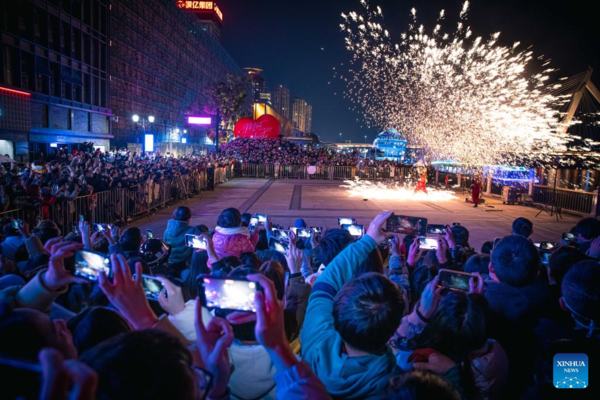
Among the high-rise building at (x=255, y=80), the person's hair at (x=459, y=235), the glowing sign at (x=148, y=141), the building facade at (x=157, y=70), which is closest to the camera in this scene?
the person's hair at (x=459, y=235)

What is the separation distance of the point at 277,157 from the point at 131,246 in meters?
32.5

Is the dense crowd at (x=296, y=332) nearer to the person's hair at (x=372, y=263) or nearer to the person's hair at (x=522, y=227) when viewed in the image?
the person's hair at (x=372, y=263)

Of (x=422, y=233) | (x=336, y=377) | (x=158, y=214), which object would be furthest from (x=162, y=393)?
(x=158, y=214)

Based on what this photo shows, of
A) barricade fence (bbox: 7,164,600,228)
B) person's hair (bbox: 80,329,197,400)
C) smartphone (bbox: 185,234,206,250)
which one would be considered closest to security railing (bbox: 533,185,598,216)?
barricade fence (bbox: 7,164,600,228)

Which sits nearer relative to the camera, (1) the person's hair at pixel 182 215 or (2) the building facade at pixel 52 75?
(1) the person's hair at pixel 182 215

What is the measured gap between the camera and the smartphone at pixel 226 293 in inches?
76.1

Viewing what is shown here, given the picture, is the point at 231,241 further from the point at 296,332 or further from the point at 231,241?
the point at 296,332

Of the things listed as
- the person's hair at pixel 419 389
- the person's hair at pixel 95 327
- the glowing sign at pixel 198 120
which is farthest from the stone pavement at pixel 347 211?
the glowing sign at pixel 198 120

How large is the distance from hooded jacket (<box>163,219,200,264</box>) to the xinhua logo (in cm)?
472

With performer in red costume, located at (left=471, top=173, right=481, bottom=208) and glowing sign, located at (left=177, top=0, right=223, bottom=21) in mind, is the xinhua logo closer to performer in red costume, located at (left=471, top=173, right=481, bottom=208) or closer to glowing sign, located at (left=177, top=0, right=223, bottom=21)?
performer in red costume, located at (left=471, top=173, right=481, bottom=208)

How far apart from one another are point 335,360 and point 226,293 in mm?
587

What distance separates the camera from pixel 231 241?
16.7 ft

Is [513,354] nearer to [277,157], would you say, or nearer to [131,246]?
[131,246]

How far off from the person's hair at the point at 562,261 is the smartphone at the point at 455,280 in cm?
183
